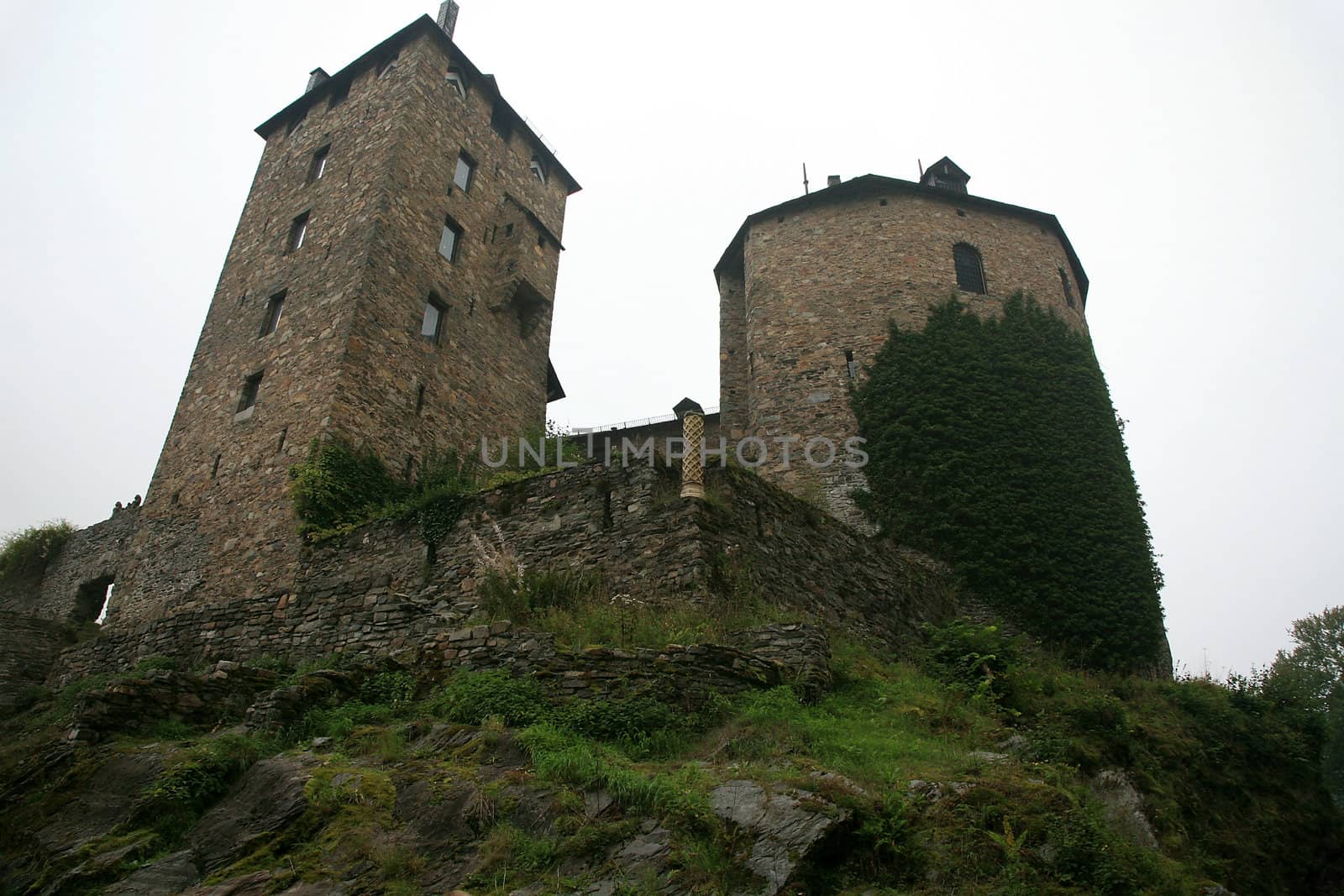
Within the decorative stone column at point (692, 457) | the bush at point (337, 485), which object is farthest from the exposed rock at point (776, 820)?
the bush at point (337, 485)

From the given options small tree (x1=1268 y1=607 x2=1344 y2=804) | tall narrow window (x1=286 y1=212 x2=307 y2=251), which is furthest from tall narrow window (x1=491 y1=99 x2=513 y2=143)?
small tree (x1=1268 y1=607 x2=1344 y2=804)

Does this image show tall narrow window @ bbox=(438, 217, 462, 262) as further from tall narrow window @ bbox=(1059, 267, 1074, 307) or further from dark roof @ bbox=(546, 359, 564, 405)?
tall narrow window @ bbox=(1059, 267, 1074, 307)

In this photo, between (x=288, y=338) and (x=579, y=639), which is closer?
(x=579, y=639)

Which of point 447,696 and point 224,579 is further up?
point 224,579

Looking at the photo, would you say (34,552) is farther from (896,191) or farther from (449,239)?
(896,191)

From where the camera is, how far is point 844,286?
852 inches

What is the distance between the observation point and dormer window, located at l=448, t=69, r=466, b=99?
2355cm

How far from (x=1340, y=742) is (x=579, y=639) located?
1088 inches

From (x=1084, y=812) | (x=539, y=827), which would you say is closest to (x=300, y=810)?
(x=539, y=827)

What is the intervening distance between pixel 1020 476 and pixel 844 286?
6.53 meters

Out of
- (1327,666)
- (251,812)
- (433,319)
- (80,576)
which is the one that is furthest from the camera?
(1327,666)

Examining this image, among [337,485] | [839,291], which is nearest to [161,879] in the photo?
[337,485]

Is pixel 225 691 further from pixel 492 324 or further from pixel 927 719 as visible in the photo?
pixel 492 324

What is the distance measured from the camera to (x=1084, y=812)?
6391 millimetres
